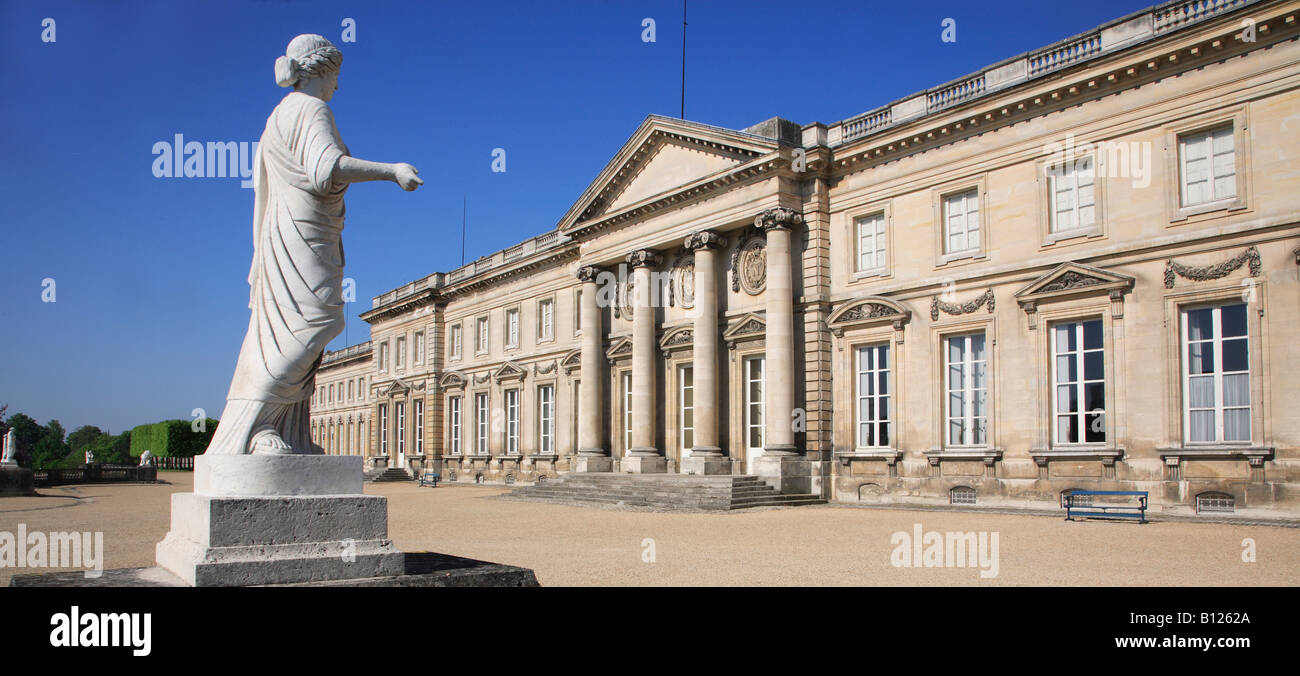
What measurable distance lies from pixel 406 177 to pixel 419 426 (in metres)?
40.8

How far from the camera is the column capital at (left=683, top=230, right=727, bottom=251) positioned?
81.7 feet

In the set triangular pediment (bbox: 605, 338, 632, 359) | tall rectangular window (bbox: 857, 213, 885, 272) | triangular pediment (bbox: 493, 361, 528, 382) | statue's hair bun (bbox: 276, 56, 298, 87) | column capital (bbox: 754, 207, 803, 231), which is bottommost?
triangular pediment (bbox: 493, 361, 528, 382)

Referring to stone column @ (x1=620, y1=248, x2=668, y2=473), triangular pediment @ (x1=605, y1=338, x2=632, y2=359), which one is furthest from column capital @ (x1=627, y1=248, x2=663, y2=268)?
triangular pediment @ (x1=605, y1=338, x2=632, y2=359)

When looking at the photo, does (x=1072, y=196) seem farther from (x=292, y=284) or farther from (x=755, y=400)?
(x=292, y=284)

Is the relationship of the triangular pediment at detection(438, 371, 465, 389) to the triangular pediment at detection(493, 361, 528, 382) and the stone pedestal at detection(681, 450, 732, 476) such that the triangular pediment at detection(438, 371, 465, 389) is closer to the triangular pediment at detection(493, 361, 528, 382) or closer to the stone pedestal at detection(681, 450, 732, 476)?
the triangular pediment at detection(493, 361, 528, 382)

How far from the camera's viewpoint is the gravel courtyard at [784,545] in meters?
9.72

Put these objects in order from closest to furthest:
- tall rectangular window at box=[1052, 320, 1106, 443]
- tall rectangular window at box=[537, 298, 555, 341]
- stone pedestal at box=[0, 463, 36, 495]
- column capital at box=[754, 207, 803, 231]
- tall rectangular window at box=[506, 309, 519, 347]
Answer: tall rectangular window at box=[1052, 320, 1106, 443] → column capital at box=[754, 207, 803, 231] → stone pedestal at box=[0, 463, 36, 495] → tall rectangular window at box=[537, 298, 555, 341] → tall rectangular window at box=[506, 309, 519, 347]

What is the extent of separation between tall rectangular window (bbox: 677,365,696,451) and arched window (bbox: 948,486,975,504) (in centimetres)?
865

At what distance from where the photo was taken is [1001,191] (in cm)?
1958

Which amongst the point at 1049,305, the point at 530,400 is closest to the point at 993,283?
the point at 1049,305

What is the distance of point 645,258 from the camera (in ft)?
88.9

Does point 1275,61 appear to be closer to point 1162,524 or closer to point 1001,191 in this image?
point 1001,191

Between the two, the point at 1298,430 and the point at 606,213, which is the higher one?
the point at 606,213
